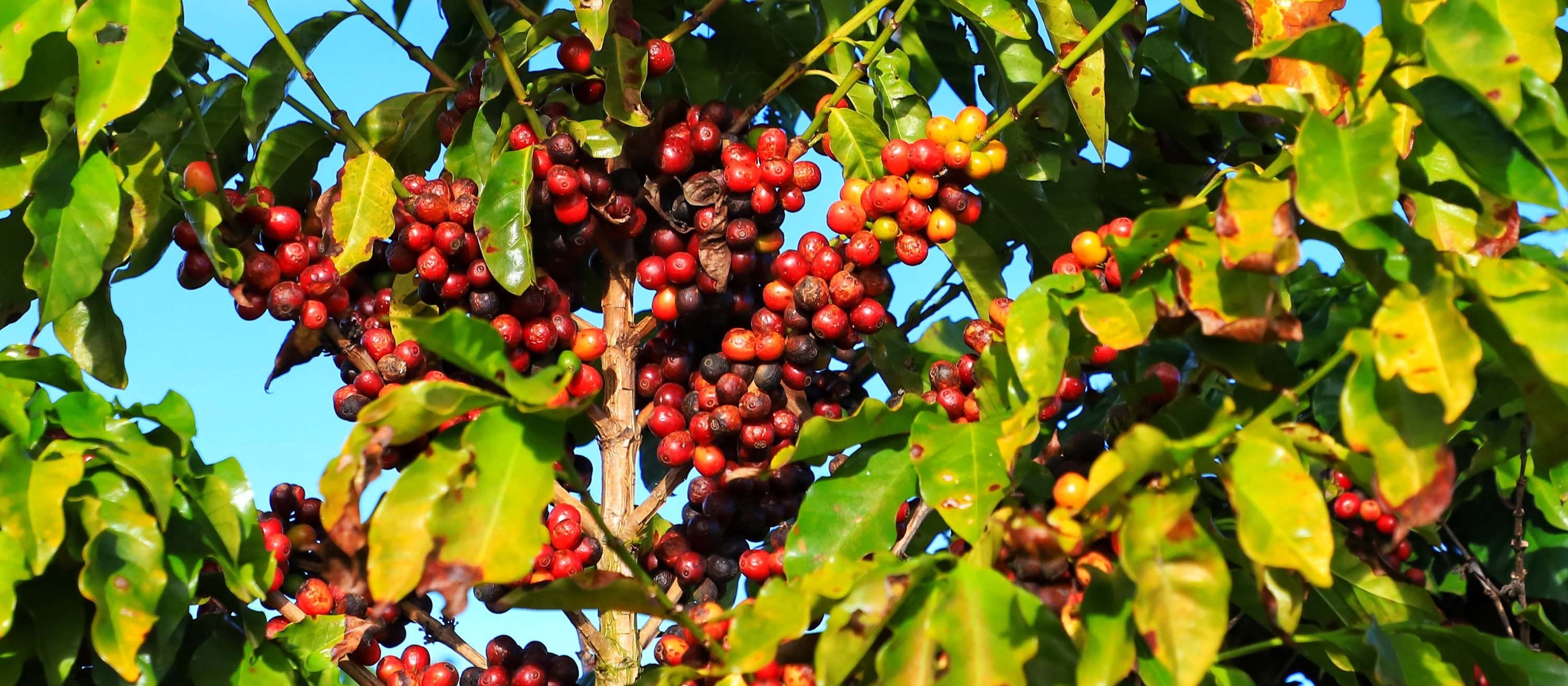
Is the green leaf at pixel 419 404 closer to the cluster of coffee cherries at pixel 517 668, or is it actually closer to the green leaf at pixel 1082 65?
the cluster of coffee cherries at pixel 517 668

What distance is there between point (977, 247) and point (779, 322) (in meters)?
0.34

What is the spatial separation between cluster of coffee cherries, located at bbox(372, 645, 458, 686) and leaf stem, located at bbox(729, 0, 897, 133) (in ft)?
3.10

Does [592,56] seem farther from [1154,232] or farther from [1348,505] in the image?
[1348,505]

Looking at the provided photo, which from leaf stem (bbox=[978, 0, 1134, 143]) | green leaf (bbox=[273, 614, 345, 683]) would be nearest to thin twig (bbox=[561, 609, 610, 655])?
green leaf (bbox=[273, 614, 345, 683])

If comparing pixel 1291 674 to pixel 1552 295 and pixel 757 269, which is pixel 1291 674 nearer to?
pixel 757 269

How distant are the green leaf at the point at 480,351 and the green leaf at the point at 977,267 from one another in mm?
859

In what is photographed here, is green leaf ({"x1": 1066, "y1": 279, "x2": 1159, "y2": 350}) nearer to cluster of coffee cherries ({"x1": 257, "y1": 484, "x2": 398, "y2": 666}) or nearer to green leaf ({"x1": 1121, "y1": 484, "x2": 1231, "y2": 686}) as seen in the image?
green leaf ({"x1": 1121, "y1": 484, "x2": 1231, "y2": 686})

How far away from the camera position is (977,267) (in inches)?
86.4

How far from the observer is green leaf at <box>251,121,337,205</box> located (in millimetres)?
2266

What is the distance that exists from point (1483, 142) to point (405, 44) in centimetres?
156

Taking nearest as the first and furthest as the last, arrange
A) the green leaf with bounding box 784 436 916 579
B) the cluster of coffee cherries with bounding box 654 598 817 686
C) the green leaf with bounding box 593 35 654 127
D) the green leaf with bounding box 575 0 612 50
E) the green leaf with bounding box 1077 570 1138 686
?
the green leaf with bounding box 1077 570 1138 686 → the cluster of coffee cherries with bounding box 654 598 817 686 → the green leaf with bounding box 784 436 916 579 → the green leaf with bounding box 575 0 612 50 → the green leaf with bounding box 593 35 654 127

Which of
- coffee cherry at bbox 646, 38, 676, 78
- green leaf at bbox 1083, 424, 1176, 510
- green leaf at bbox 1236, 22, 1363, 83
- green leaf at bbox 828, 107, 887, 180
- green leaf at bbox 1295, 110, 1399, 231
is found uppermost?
coffee cherry at bbox 646, 38, 676, 78

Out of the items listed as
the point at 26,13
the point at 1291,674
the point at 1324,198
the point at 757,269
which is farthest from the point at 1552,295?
the point at 26,13

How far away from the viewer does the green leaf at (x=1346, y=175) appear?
138 centimetres
